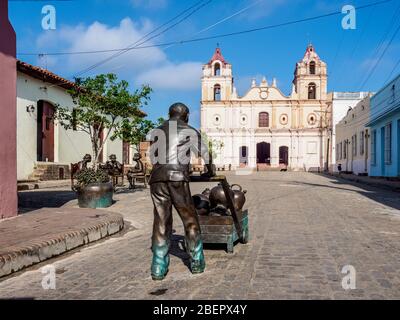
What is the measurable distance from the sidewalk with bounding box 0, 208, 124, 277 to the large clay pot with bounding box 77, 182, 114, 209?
1576 mm

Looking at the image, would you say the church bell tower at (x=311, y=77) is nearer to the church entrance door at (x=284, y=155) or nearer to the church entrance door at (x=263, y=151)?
the church entrance door at (x=284, y=155)

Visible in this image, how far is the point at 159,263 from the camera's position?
153 inches

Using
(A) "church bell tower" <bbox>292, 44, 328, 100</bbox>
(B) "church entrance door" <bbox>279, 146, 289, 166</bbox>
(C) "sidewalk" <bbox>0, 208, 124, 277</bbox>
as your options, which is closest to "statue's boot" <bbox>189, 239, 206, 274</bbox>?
(C) "sidewalk" <bbox>0, 208, 124, 277</bbox>

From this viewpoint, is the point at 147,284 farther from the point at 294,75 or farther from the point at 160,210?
the point at 294,75

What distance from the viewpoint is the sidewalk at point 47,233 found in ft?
14.5

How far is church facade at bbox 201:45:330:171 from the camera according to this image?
173ft

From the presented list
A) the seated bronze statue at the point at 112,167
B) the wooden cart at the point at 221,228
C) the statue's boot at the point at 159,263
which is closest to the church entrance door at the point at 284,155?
the seated bronze statue at the point at 112,167

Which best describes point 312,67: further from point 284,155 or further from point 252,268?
point 252,268

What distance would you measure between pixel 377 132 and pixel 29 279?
24938 mm

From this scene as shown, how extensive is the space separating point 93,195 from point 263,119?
1837 inches

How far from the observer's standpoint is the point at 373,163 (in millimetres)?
26047

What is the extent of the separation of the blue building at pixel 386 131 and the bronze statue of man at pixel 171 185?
19.0 meters

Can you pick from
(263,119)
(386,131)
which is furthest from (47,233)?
(263,119)

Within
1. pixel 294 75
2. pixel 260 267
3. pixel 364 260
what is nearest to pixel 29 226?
pixel 260 267
